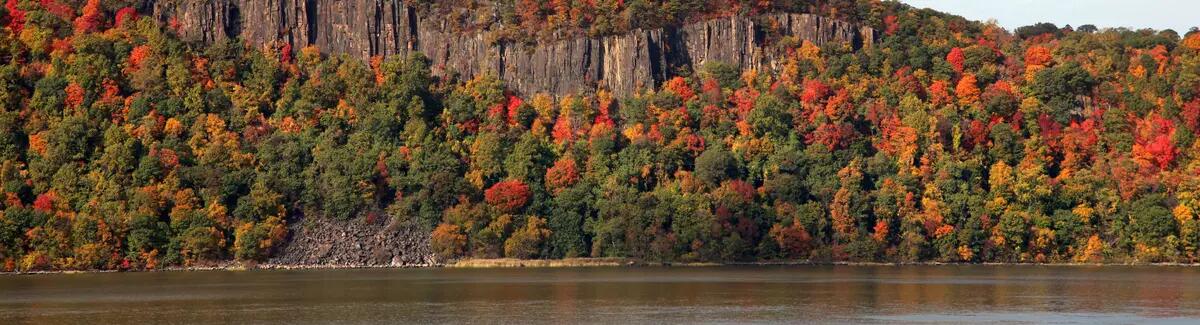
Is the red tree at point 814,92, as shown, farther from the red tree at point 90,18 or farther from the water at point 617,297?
the red tree at point 90,18

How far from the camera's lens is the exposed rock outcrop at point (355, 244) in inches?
6250

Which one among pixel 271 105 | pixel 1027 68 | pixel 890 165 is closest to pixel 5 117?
pixel 271 105

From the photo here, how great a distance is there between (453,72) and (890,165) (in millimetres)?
50607

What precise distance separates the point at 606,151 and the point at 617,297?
71225 mm

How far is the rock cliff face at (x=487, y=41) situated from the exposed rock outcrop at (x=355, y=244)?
35.3 m

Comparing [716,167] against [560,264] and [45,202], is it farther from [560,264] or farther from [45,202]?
[45,202]

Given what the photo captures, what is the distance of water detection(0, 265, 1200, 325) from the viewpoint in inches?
3588

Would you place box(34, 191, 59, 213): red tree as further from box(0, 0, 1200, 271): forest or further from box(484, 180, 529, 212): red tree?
box(484, 180, 529, 212): red tree

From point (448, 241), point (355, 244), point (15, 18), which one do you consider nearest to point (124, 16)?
point (15, 18)

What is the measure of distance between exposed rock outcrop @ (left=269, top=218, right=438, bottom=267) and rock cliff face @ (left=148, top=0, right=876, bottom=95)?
116 ft

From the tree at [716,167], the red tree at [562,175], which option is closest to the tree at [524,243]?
the red tree at [562,175]

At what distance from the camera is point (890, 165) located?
566 ft

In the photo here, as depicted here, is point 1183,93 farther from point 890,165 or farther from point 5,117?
point 5,117

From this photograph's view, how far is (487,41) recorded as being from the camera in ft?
646
